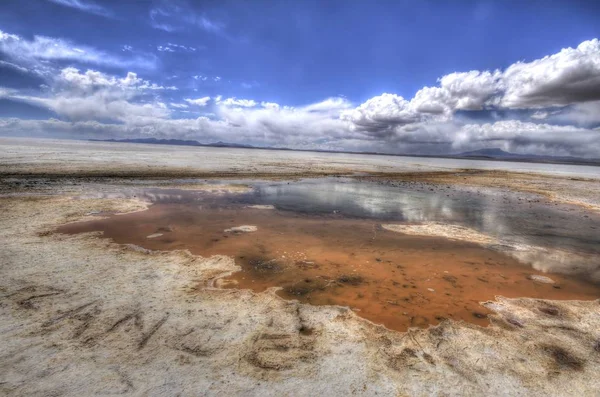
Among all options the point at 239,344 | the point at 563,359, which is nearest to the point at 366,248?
the point at 563,359

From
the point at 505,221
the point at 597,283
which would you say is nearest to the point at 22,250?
the point at 597,283

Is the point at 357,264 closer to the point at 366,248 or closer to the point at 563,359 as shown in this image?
the point at 366,248

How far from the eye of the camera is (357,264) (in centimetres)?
894

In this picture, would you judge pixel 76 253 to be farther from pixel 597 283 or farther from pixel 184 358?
pixel 597 283

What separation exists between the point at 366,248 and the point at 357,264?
165cm

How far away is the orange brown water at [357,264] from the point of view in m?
6.79

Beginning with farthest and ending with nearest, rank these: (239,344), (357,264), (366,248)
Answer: (366,248) < (357,264) < (239,344)

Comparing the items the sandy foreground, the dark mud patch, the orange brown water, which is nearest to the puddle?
the orange brown water

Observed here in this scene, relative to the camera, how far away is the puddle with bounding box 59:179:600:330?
7.05 m

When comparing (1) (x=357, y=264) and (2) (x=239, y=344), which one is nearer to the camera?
(2) (x=239, y=344)

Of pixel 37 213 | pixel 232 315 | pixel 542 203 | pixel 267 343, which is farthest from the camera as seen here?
pixel 542 203

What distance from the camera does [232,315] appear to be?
600cm

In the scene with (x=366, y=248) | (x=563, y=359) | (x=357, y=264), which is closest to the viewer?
(x=563, y=359)

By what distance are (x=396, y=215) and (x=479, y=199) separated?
11.8 metres
